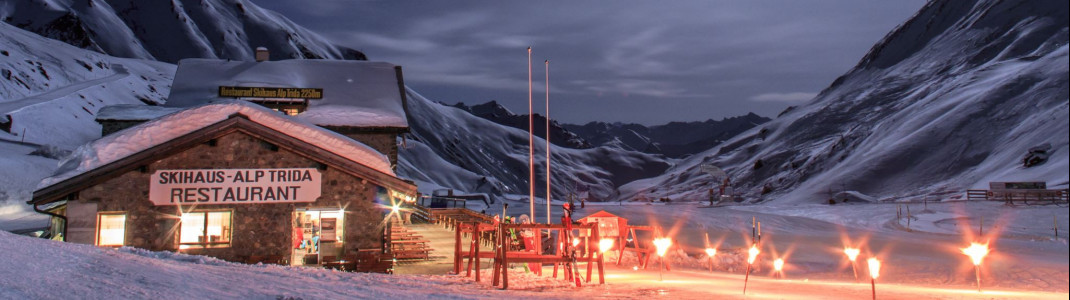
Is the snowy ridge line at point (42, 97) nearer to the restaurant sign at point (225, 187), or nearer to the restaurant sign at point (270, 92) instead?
the restaurant sign at point (270, 92)

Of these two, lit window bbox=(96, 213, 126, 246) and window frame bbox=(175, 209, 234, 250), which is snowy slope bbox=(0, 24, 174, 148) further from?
window frame bbox=(175, 209, 234, 250)

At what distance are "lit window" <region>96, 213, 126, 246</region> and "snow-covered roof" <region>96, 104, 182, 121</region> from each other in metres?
13.1

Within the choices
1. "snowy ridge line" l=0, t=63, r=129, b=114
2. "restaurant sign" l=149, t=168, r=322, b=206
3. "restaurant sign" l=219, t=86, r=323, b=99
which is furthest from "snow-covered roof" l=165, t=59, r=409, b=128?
"snowy ridge line" l=0, t=63, r=129, b=114

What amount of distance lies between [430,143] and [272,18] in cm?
7477

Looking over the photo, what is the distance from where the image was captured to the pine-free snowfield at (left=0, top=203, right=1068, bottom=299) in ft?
28.5

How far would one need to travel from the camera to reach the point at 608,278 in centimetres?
1683

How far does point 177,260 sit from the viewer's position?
1279cm

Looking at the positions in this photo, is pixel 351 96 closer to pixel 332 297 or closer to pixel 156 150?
pixel 156 150

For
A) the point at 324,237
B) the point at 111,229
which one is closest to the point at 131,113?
the point at 111,229

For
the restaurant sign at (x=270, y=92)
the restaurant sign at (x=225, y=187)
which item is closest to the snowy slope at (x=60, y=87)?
the restaurant sign at (x=270, y=92)

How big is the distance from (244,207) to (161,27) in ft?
544

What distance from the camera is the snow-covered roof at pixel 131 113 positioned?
30453 mm

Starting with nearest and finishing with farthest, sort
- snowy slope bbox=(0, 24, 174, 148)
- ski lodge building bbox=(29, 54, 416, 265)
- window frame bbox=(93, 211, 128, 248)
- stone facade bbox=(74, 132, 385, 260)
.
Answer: window frame bbox=(93, 211, 128, 248), ski lodge building bbox=(29, 54, 416, 265), stone facade bbox=(74, 132, 385, 260), snowy slope bbox=(0, 24, 174, 148)

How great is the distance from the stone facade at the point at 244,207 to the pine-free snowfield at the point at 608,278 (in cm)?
472
